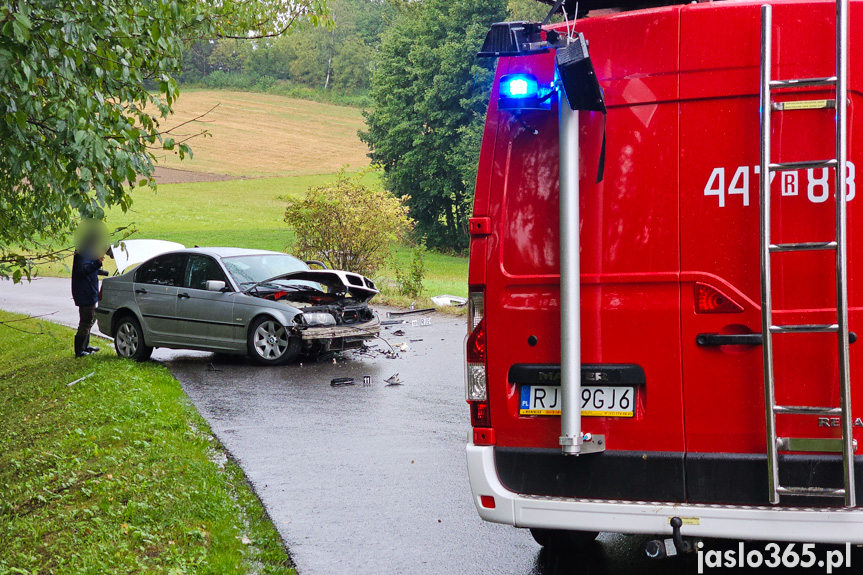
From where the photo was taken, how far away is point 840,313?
3.54 meters

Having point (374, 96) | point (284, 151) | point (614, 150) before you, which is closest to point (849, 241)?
point (614, 150)

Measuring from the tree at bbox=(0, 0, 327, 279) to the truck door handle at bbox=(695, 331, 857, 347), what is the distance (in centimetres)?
370

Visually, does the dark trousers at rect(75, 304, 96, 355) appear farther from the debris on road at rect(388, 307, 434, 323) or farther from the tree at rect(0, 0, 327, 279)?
the debris on road at rect(388, 307, 434, 323)

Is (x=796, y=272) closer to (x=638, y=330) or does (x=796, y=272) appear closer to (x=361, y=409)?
(x=638, y=330)

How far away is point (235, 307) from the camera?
13195 mm

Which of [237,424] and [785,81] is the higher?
[785,81]

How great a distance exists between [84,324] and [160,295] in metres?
1.34

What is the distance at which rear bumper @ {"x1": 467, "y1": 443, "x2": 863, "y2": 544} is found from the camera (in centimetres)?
360

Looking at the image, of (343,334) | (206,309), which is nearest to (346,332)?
(343,334)

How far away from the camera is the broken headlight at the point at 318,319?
13.0 m

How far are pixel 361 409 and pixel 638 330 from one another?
20.9 ft

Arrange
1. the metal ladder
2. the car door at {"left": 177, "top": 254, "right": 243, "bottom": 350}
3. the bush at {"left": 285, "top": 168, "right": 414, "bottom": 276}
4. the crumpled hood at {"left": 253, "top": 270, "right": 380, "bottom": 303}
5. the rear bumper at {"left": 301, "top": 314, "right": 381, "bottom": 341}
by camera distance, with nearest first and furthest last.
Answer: the metal ladder < the rear bumper at {"left": 301, "top": 314, "right": 381, "bottom": 341} < the car door at {"left": 177, "top": 254, "right": 243, "bottom": 350} < the crumpled hood at {"left": 253, "top": 270, "right": 380, "bottom": 303} < the bush at {"left": 285, "top": 168, "right": 414, "bottom": 276}

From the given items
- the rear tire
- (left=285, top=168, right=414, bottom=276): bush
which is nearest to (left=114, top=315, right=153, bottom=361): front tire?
(left=285, top=168, right=414, bottom=276): bush

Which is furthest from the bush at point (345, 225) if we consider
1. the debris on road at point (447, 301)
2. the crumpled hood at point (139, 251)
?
the crumpled hood at point (139, 251)
